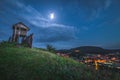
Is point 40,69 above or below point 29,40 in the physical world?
below

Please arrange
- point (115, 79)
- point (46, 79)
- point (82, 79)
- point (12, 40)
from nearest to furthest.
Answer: point (46, 79) < point (82, 79) < point (115, 79) < point (12, 40)

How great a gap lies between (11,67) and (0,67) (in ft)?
2.71

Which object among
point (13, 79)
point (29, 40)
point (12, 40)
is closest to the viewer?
point (13, 79)

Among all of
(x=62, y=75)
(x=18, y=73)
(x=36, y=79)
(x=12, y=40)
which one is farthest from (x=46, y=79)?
(x=12, y=40)

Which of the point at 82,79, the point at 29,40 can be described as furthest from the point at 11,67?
the point at 29,40

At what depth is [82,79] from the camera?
9172 millimetres

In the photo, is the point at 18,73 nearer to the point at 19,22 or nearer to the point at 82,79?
the point at 82,79

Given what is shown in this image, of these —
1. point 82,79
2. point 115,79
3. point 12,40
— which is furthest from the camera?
point 12,40

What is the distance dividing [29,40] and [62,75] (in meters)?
13.3

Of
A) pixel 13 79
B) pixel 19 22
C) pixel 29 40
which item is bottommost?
pixel 13 79

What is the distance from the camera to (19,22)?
24.4 metres

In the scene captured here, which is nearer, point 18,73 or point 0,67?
point 18,73

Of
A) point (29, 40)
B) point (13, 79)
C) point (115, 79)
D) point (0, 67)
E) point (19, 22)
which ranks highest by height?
point (19, 22)

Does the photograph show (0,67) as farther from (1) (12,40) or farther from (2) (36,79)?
(1) (12,40)
